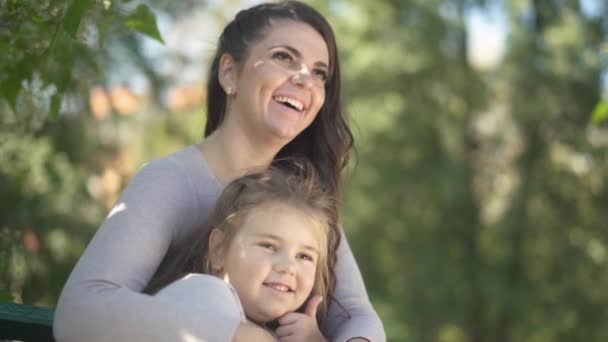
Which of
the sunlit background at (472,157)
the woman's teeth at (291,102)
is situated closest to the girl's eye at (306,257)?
the woman's teeth at (291,102)

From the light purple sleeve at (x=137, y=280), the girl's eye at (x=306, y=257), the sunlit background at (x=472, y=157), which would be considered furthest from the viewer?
the sunlit background at (x=472, y=157)

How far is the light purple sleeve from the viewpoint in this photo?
2.23 m

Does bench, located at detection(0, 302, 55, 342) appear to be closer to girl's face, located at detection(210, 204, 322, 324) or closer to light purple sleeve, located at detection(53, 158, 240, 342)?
light purple sleeve, located at detection(53, 158, 240, 342)

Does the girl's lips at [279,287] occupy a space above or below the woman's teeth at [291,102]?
below

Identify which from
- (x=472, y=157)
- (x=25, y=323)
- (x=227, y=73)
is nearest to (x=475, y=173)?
(x=472, y=157)

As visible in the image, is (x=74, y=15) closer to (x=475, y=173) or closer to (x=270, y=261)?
(x=270, y=261)

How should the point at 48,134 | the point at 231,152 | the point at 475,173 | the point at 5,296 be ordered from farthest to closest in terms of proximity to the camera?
the point at 475,173
the point at 48,134
the point at 231,152
the point at 5,296

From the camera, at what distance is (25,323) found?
235 cm

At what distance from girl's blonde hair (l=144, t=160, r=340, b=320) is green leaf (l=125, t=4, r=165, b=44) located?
501 millimetres

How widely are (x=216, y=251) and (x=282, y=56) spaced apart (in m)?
0.68

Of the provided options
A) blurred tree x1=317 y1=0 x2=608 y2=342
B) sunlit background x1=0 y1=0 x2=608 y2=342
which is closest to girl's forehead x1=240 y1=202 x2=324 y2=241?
sunlit background x1=0 y1=0 x2=608 y2=342

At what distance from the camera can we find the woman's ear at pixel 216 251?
261cm

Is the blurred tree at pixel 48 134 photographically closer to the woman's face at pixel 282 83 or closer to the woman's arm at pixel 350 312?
the woman's face at pixel 282 83

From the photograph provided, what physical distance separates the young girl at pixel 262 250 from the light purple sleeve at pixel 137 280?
0.09m
